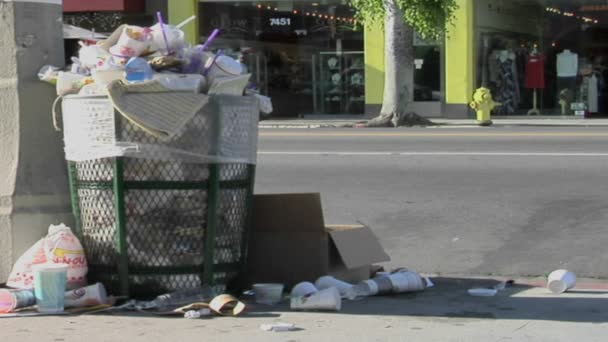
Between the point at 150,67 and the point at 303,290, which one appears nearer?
the point at 150,67

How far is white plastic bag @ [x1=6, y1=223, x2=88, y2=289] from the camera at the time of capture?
21.5ft

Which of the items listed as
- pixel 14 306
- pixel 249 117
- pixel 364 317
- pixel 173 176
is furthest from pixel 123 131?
pixel 364 317

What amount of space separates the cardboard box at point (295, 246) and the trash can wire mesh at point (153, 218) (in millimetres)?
617

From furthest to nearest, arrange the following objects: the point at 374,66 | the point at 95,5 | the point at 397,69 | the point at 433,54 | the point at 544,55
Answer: the point at 95,5, the point at 374,66, the point at 433,54, the point at 544,55, the point at 397,69

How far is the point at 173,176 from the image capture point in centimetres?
646

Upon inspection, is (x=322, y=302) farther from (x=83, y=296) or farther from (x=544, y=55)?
(x=544, y=55)

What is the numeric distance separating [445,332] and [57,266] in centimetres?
228

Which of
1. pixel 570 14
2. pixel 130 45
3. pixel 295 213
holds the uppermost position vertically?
pixel 570 14

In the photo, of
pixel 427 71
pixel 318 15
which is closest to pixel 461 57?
pixel 427 71

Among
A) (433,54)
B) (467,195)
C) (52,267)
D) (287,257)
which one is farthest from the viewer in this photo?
(433,54)

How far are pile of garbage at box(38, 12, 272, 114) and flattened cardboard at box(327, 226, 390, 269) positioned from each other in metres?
1.18

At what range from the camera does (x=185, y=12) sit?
30.8 metres

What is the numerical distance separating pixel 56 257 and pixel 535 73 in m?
23.5

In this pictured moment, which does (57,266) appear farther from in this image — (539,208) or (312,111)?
(312,111)
